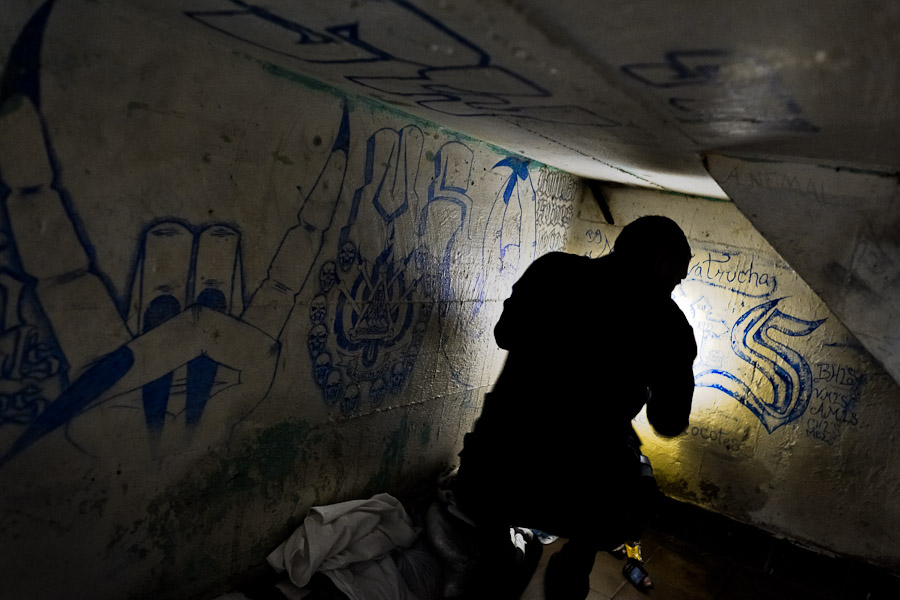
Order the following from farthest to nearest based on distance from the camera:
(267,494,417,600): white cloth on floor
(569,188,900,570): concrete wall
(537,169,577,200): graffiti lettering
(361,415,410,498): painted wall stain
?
1. (537,169,577,200): graffiti lettering
2. (569,188,900,570): concrete wall
3. (361,415,410,498): painted wall stain
4. (267,494,417,600): white cloth on floor

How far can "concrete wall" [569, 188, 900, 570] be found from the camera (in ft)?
13.7

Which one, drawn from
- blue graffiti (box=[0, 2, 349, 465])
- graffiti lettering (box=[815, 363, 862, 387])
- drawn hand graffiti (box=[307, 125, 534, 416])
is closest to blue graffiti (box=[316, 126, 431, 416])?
drawn hand graffiti (box=[307, 125, 534, 416])

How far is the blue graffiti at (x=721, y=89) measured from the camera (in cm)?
137

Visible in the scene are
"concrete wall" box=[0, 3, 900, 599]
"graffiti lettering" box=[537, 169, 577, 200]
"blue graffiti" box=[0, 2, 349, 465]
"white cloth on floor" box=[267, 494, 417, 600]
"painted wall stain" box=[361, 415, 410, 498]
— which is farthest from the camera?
"graffiti lettering" box=[537, 169, 577, 200]

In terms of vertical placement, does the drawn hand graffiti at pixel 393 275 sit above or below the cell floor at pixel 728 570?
above

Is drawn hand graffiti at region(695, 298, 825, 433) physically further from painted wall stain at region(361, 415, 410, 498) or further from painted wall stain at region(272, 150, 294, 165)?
painted wall stain at region(272, 150, 294, 165)

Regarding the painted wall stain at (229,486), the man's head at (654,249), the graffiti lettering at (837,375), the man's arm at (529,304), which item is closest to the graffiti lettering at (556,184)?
the man's head at (654,249)

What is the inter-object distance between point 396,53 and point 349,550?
2.65 m

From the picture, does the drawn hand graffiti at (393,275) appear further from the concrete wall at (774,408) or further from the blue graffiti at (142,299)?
the concrete wall at (774,408)

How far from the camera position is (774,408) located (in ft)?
14.7

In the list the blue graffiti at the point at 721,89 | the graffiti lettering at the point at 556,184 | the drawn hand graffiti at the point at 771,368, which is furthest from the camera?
the graffiti lettering at the point at 556,184

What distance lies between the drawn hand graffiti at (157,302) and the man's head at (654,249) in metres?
1.49

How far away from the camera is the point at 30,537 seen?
212 centimetres

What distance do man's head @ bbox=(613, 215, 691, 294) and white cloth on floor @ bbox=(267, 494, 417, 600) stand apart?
83.9 inches
